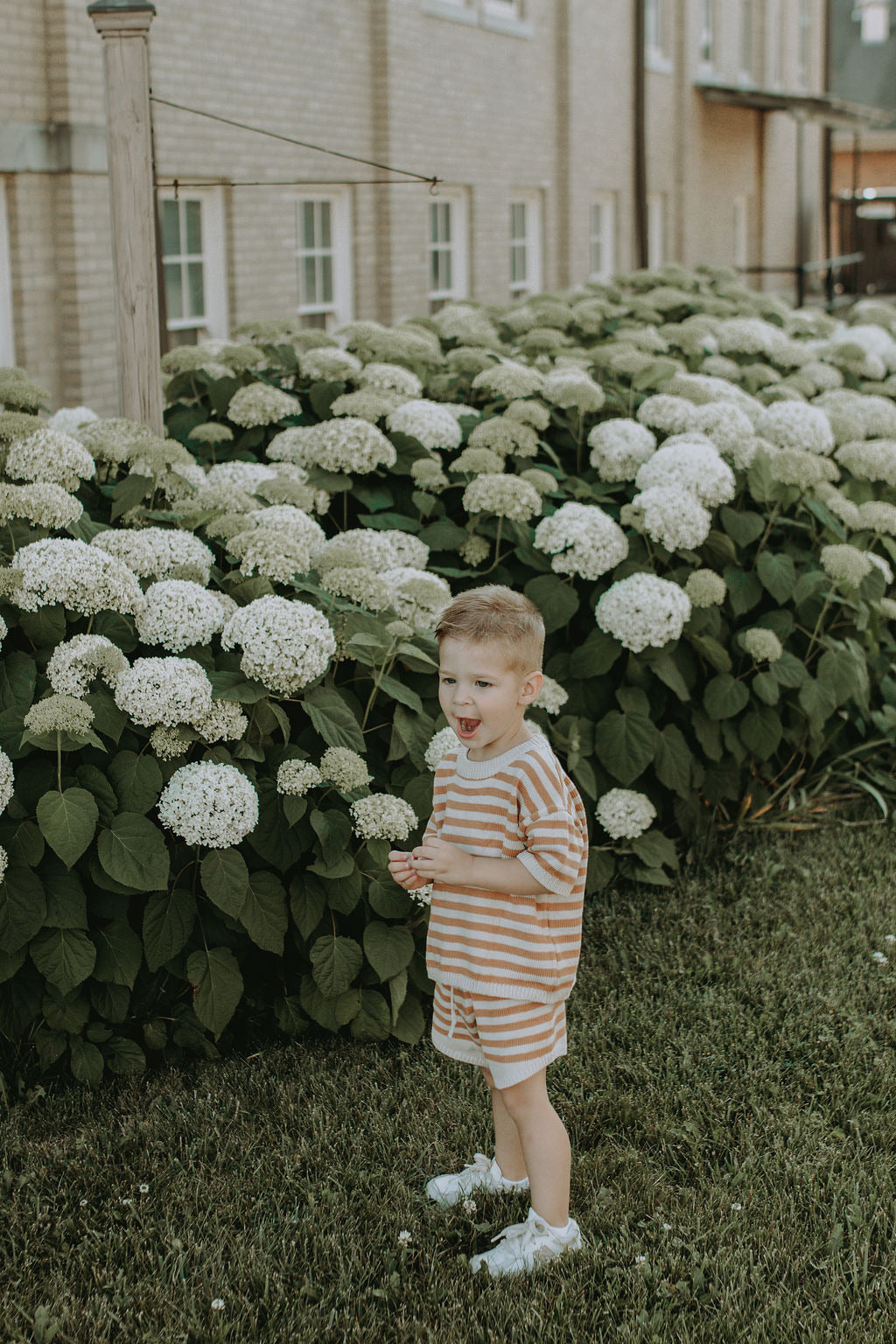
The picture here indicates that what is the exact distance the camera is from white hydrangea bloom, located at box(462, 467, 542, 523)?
4680 mm

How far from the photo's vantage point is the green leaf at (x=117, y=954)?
135 inches

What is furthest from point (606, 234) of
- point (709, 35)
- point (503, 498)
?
point (503, 498)

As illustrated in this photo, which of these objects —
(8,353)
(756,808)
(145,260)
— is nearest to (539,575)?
(756,808)

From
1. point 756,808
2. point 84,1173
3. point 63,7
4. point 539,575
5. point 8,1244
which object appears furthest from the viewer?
point 63,7

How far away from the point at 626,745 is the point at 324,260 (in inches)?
337

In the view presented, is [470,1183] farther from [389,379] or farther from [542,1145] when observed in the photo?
[389,379]

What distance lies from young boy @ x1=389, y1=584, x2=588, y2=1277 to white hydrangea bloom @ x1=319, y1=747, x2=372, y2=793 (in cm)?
59

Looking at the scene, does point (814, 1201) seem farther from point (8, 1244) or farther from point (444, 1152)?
point (8, 1244)

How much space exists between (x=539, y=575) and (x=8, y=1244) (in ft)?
8.89

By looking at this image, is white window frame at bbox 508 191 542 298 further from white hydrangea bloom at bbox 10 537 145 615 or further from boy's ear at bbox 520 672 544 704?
boy's ear at bbox 520 672 544 704

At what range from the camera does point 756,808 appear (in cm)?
538

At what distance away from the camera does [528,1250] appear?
2.82m

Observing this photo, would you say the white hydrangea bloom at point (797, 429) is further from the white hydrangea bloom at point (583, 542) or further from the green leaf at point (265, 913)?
the green leaf at point (265, 913)

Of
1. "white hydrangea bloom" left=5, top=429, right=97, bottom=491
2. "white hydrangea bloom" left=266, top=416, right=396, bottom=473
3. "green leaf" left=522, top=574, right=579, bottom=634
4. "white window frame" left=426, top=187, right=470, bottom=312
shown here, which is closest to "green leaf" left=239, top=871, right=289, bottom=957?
"white hydrangea bloom" left=5, top=429, right=97, bottom=491
